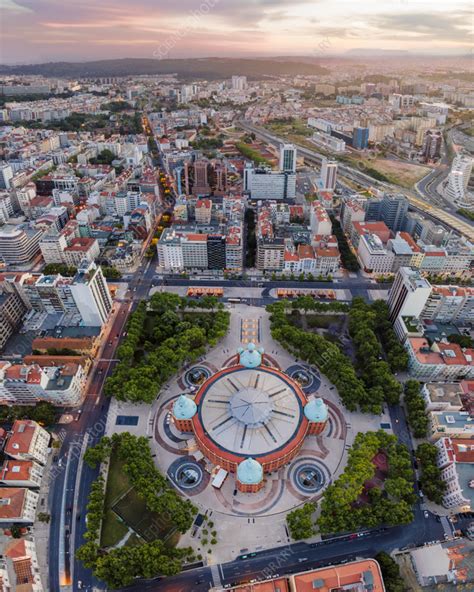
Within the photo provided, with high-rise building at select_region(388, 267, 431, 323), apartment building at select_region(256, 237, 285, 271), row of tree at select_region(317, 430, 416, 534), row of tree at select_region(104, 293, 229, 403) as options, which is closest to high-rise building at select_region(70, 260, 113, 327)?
row of tree at select_region(104, 293, 229, 403)

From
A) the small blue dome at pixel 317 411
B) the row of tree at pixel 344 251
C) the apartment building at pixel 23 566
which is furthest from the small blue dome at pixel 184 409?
the row of tree at pixel 344 251

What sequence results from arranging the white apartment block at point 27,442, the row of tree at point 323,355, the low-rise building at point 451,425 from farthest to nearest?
the row of tree at point 323,355
the low-rise building at point 451,425
the white apartment block at point 27,442

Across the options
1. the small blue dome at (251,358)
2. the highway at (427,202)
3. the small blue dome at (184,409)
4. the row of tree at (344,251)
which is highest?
the highway at (427,202)

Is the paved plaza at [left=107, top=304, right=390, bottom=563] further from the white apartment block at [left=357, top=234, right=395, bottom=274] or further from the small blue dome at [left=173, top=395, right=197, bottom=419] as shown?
the white apartment block at [left=357, top=234, right=395, bottom=274]

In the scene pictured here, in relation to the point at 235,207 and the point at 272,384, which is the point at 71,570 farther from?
the point at 235,207

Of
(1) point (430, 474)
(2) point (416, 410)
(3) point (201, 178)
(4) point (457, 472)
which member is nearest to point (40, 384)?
(1) point (430, 474)

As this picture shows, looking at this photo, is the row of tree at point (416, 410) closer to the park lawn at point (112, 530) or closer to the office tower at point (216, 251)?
the park lawn at point (112, 530)

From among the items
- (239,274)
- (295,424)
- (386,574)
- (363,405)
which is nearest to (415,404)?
(363,405)
